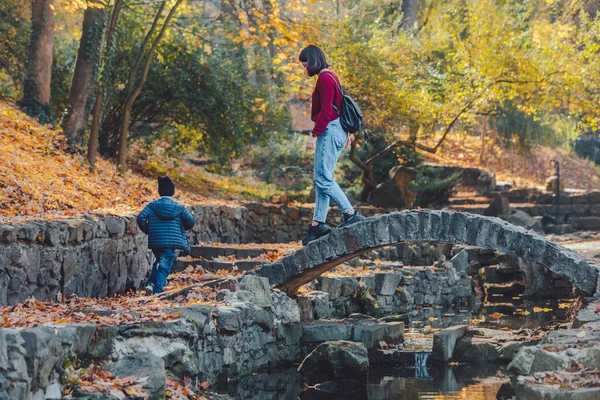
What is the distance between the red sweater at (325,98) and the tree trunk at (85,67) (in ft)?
27.8

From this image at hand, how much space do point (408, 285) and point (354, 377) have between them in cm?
677

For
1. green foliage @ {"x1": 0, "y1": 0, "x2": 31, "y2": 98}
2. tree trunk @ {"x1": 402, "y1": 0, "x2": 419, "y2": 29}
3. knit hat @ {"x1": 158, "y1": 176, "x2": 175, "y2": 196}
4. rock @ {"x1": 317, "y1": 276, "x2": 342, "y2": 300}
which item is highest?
tree trunk @ {"x1": 402, "y1": 0, "x2": 419, "y2": 29}

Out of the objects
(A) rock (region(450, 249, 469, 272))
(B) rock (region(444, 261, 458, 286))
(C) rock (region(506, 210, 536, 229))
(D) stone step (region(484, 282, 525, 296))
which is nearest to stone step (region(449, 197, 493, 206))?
(C) rock (region(506, 210, 536, 229))

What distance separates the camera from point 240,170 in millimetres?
29234

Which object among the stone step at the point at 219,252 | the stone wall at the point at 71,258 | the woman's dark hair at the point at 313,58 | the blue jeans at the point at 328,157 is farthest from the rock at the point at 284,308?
the stone step at the point at 219,252

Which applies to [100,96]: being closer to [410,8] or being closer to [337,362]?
[337,362]

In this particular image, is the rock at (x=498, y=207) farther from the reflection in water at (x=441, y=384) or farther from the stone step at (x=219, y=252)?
the reflection in water at (x=441, y=384)

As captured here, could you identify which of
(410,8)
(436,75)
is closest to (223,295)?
(436,75)

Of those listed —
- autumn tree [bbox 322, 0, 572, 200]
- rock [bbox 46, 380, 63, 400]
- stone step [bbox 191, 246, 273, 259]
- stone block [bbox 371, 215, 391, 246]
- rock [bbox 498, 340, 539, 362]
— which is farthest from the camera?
autumn tree [bbox 322, 0, 572, 200]

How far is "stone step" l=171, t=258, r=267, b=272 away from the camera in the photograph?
45.0ft

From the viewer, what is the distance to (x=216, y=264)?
14.0 m

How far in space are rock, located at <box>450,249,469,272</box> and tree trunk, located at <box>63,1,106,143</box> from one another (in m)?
8.64

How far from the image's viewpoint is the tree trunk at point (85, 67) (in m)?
17.1

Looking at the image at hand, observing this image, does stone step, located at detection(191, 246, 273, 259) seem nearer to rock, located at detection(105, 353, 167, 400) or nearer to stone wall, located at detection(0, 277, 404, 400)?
stone wall, located at detection(0, 277, 404, 400)
